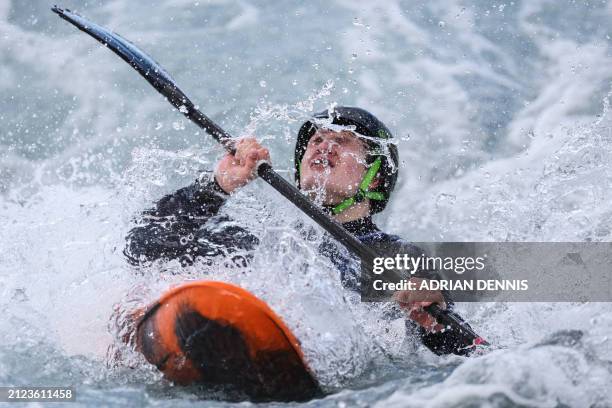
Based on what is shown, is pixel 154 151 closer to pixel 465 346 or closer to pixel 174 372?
pixel 174 372

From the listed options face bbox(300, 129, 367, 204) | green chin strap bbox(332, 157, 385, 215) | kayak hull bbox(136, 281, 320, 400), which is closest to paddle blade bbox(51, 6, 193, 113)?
face bbox(300, 129, 367, 204)

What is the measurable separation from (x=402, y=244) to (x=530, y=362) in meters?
1.33

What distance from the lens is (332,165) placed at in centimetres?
419

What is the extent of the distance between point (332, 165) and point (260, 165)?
0.74 m

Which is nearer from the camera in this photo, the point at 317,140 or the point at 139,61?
the point at 139,61

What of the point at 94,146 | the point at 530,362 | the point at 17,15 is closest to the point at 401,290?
the point at 530,362

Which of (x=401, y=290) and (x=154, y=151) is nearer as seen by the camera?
(x=401, y=290)

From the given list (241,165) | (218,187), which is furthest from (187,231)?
(241,165)

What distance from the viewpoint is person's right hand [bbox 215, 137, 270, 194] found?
11.7 feet

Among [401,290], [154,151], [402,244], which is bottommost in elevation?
[401,290]

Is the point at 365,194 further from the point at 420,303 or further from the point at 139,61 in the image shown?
the point at 139,61

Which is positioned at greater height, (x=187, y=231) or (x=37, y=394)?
(x=187, y=231)

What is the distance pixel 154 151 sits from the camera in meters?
4.31

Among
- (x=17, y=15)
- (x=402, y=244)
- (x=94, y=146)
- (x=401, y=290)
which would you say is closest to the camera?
(x=401, y=290)
